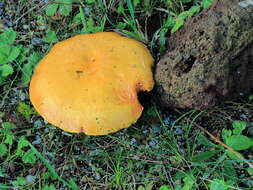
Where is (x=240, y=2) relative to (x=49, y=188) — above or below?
above

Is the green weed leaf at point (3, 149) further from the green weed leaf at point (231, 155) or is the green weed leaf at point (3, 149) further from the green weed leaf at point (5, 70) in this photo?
the green weed leaf at point (231, 155)

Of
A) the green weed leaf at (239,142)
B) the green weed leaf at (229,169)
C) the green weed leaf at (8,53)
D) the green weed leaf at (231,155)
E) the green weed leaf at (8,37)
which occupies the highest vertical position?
the green weed leaf at (8,37)

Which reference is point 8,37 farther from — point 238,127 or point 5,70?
point 238,127

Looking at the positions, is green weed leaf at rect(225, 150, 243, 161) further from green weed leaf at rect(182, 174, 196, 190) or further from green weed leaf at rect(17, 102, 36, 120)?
green weed leaf at rect(17, 102, 36, 120)

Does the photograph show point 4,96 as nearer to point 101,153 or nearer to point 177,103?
point 101,153

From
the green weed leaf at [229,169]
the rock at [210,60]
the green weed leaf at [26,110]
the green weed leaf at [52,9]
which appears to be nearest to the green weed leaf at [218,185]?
the green weed leaf at [229,169]

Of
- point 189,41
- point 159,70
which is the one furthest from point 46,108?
point 189,41
